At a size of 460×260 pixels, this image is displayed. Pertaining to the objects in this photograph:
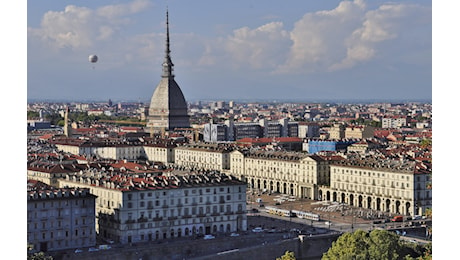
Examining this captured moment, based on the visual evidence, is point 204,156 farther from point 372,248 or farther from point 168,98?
point 168,98

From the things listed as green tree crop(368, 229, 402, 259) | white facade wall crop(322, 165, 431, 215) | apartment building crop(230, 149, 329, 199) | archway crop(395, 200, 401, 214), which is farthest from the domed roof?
green tree crop(368, 229, 402, 259)

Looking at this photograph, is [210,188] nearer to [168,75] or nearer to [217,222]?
[217,222]

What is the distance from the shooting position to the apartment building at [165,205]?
2673 centimetres

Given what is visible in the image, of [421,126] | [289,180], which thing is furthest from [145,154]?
[421,126]

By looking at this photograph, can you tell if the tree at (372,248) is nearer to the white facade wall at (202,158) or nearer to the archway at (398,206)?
the archway at (398,206)

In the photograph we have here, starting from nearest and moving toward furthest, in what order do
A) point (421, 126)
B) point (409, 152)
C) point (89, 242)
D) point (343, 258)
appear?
1. point (343, 258)
2. point (89, 242)
3. point (409, 152)
4. point (421, 126)

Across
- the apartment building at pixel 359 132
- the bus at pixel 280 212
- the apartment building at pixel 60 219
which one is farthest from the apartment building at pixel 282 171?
the apartment building at pixel 359 132

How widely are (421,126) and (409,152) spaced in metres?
51.9

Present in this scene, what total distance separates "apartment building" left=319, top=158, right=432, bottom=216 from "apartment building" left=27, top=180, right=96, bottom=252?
49.8ft

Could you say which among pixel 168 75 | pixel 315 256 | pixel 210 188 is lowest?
pixel 315 256

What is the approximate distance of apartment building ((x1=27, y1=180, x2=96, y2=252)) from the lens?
979 inches

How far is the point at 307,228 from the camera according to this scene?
30.6 m

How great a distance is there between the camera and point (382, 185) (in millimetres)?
37188

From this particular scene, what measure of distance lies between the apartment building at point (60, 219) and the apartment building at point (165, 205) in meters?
1.23
